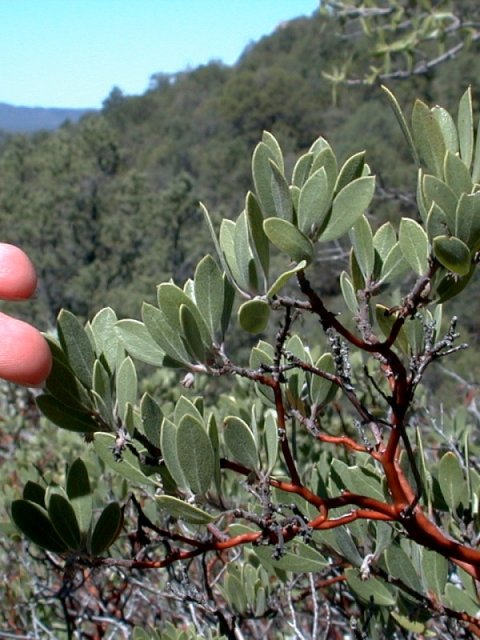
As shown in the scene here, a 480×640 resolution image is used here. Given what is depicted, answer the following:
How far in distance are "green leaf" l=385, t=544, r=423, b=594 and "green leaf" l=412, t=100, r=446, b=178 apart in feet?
1.39

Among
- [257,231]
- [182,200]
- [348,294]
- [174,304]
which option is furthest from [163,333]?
[182,200]

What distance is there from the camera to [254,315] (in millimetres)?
702

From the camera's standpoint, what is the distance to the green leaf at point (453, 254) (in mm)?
648

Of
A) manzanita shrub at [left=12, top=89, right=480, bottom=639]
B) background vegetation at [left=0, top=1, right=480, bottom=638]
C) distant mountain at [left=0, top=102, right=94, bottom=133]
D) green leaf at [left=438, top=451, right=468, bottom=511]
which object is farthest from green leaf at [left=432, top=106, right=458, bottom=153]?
distant mountain at [left=0, top=102, right=94, bottom=133]

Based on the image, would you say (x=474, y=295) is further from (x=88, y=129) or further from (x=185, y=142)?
(x=185, y=142)

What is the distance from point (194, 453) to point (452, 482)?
0.32 m

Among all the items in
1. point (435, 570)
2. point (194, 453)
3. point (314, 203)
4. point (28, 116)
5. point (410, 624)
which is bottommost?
point (410, 624)

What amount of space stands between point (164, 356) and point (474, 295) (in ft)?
36.5

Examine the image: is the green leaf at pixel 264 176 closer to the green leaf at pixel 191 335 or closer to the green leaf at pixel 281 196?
the green leaf at pixel 281 196

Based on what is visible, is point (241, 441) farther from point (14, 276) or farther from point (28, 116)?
point (28, 116)

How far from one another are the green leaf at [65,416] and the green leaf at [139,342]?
3.2 inches

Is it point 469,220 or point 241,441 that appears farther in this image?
point 241,441

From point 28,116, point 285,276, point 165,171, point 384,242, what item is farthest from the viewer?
point 28,116

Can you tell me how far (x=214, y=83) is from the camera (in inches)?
1683
